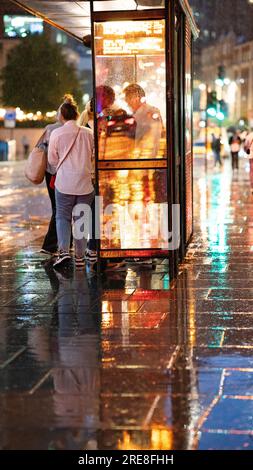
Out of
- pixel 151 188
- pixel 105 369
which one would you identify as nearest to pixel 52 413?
pixel 105 369

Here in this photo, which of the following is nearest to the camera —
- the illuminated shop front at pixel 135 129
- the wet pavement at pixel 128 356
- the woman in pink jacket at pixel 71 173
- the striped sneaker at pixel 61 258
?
the wet pavement at pixel 128 356

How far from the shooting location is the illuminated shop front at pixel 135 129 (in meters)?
9.59

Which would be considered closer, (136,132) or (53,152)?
(136,132)

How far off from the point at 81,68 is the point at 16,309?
103 meters

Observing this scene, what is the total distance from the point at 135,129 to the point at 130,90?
16.5 inches

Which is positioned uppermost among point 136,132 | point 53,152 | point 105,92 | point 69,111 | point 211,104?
point 211,104

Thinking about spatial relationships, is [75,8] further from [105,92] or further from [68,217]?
[68,217]

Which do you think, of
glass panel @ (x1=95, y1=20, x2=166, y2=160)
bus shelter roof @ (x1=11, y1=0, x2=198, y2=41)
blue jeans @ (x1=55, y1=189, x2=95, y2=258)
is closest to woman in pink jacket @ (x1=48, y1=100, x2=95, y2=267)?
blue jeans @ (x1=55, y1=189, x2=95, y2=258)

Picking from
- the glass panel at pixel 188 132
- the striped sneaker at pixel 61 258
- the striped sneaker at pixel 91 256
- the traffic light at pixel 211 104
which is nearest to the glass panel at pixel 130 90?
the striped sneaker at pixel 61 258

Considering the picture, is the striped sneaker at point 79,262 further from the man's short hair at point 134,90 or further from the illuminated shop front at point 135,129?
the man's short hair at point 134,90

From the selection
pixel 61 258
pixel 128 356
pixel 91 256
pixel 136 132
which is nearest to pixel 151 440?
pixel 128 356

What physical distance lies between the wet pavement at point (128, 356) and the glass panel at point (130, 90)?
1421mm

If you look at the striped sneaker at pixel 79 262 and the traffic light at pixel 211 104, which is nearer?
the striped sneaker at pixel 79 262

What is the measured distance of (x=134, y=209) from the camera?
33.0ft
